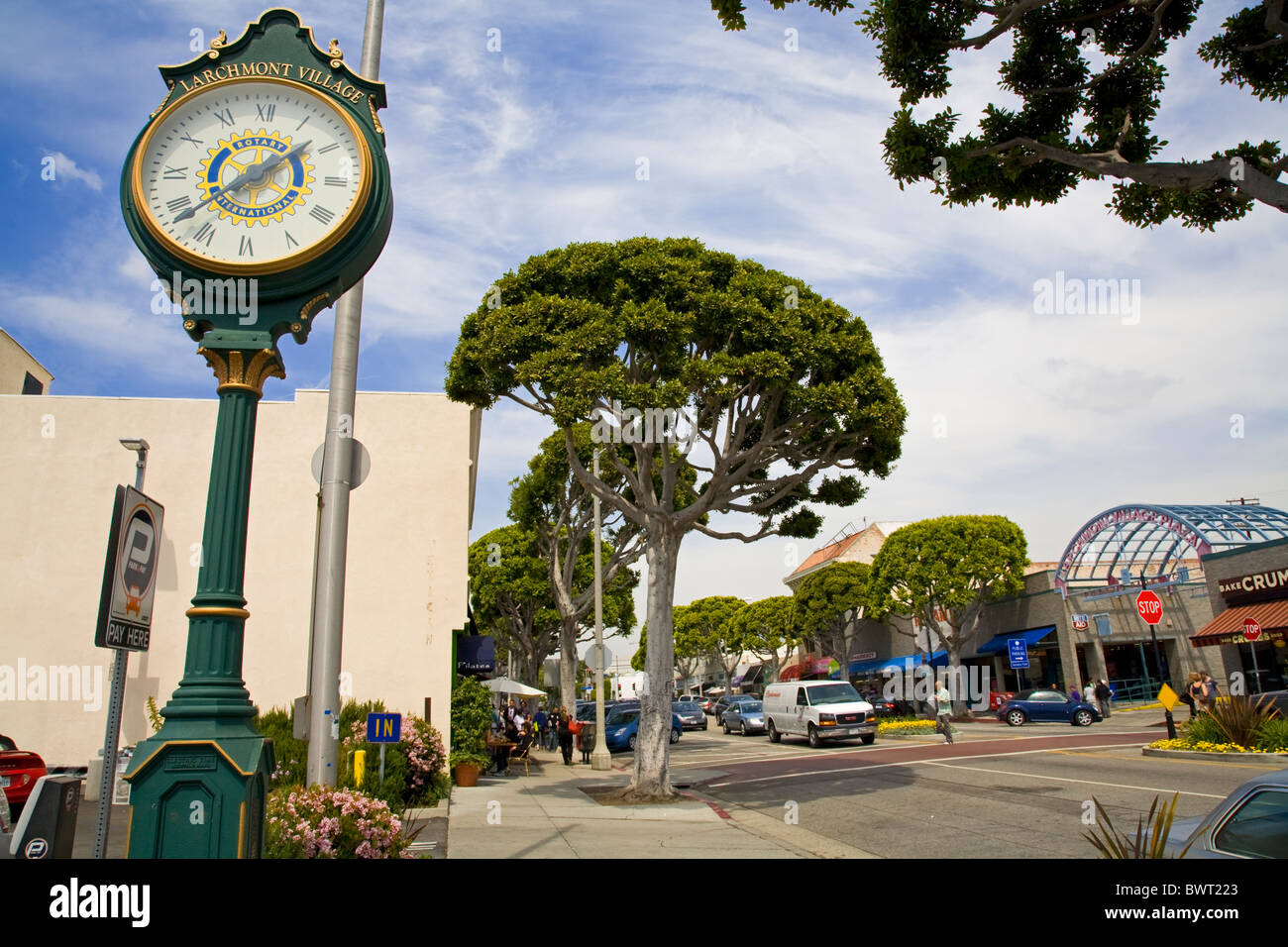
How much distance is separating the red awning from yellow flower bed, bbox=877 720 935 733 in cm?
947

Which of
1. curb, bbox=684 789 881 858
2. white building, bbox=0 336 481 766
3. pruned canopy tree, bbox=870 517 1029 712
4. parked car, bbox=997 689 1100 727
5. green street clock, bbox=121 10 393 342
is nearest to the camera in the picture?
green street clock, bbox=121 10 393 342

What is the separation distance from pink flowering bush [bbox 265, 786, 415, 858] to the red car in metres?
10.1

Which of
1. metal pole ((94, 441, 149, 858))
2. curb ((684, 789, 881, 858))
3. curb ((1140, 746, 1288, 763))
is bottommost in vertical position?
curb ((684, 789, 881, 858))

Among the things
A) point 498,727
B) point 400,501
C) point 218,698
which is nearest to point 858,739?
point 498,727

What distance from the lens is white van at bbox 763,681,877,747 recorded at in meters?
27.3

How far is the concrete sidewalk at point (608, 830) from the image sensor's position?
9984 mm

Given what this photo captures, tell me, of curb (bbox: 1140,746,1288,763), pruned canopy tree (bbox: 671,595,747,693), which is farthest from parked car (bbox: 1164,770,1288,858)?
pruned canopy tree (bbox: 671,595,747,693)

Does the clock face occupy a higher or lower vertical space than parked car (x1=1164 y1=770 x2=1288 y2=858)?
higher

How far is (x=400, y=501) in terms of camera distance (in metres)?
19.9

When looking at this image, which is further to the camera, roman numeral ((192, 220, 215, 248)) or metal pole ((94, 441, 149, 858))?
roman numeral ((192, 220, 215, 248))

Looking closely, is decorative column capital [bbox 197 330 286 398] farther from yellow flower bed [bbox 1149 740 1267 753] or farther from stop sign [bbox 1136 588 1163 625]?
stop sign [bbox 1136 588 1163 625]

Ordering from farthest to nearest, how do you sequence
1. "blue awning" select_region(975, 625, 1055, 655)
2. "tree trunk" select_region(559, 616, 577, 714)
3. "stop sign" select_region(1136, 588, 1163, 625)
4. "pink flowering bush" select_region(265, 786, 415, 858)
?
"blue awning" select_region(975, 625, 1055, 655) < "tree trunk" select_region(559, 616, 577, 714) < "stop sign" select_region(1136, 588, 1163, 625) < "pink flowering bush" select_region(265, 786, 415, 858)

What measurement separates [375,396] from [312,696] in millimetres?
13738

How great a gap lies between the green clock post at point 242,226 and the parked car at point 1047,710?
33.4m
